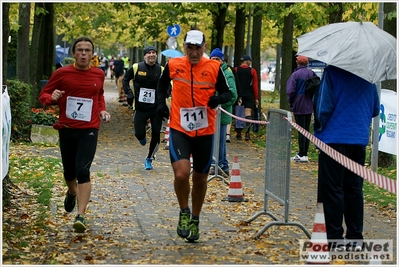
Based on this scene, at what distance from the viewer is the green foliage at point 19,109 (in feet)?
53.0

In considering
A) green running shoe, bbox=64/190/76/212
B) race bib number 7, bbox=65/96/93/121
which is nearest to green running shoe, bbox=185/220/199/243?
race bib number 7, bbox=65/96/93/121

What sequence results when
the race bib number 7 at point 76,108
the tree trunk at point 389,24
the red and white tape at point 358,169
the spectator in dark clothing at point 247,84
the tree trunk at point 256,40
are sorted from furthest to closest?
1. the tree trunk at point 256,40
2. the spectator in dark clothing at point 247,84
3. the tree trunk at point 389,24
4. the race bib number 7 at point 76,108
5. the red and white tape at point 358,169

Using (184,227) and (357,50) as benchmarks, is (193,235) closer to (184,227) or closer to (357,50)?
(184,227)

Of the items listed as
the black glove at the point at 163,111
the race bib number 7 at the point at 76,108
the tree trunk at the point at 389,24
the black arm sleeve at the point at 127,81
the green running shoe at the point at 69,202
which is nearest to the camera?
the black glove at the point at 163,111

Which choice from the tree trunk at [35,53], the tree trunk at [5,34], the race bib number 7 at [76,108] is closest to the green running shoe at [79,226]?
the race bib number 7 at [76,108]

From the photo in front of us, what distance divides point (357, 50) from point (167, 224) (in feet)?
10.2

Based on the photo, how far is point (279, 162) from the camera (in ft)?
30.6

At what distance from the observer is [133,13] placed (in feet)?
116

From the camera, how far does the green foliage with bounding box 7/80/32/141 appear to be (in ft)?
53.0

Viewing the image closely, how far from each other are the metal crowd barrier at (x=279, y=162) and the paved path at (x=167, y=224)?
0.51ft

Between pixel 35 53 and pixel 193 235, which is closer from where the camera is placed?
pixel 193 235

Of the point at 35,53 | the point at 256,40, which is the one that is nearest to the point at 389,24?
the point at 256,40

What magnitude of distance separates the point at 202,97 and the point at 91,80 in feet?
4.42

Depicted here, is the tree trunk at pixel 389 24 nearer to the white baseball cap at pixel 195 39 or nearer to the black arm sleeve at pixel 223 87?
the black arm sleeve at pixel 223 87
